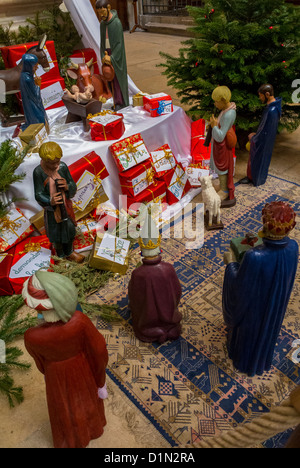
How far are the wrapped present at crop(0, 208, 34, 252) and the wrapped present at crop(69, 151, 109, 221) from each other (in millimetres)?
538

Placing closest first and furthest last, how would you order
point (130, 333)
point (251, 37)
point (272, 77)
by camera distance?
point (130, 333) < point (251, 37) < point (272, 77)

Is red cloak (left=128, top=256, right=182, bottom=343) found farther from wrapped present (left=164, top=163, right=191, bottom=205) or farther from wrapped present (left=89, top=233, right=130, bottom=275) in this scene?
wrapped present (left=164, top=163, right=191, bottom=205)

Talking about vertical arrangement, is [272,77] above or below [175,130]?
above

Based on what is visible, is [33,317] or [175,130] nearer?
[33,317]

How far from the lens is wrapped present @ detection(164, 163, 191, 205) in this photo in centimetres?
425

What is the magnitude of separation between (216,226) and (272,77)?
2366 mm

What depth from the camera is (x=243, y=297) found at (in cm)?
210

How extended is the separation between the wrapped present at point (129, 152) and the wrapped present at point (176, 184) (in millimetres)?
412

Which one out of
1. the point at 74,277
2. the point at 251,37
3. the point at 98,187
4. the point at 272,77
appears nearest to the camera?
the point at 74,277

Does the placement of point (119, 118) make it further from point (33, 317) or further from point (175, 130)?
point (33, 317)

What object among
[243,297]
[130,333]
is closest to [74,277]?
[130,333]
